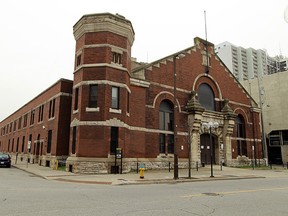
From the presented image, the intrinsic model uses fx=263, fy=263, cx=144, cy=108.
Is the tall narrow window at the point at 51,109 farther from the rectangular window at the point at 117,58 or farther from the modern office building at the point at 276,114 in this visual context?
the modern office building at the point at 276,114

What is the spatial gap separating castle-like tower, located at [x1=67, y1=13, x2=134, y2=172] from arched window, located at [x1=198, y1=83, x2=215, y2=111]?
11.7m

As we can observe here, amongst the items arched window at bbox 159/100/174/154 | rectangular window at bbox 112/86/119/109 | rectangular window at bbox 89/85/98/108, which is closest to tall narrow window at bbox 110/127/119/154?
rectangular window at bbox 112/86/119/109

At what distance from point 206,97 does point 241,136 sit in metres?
8.60

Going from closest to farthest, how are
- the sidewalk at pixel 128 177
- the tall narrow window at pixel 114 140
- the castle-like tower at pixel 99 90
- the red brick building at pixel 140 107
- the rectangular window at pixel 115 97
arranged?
the sidewalk at pixel 128 177
the castle-like tower at pixel 99 90
the red brick building at pixel 140 107
the tall narrow window at pixel 114 140
the rectangular window at pixel 115 97

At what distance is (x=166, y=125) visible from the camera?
95.1ft

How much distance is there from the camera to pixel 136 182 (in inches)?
623

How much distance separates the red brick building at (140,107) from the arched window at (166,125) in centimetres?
6

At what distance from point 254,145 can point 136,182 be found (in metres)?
27.4

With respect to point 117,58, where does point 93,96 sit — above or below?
below

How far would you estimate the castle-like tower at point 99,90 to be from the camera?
71.6ft

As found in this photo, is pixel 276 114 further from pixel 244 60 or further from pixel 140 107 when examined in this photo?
pixel 244 60

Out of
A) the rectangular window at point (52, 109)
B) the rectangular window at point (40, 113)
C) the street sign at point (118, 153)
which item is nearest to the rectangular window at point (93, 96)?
the street sign at point (118, 153)

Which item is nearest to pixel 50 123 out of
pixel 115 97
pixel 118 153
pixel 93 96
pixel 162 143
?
pixel 93 96

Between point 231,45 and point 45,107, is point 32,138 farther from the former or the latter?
point 231,45
